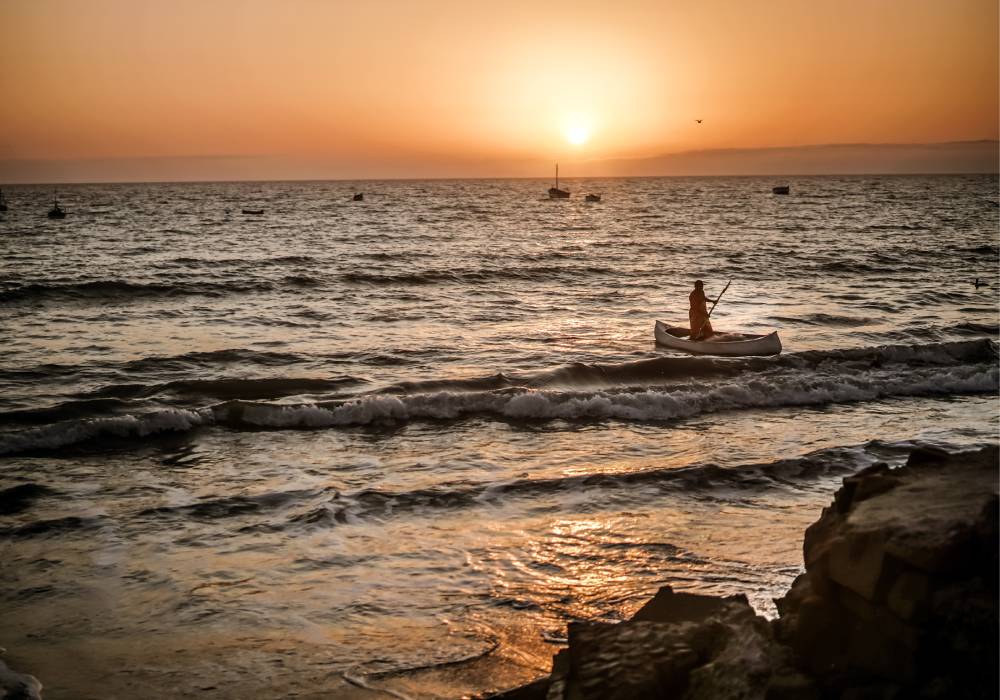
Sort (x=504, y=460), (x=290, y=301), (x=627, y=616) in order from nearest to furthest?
(x=627, y=616)
(x=504, y=460)
(x=290, y=301)

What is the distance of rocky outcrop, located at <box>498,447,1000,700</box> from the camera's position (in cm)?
463

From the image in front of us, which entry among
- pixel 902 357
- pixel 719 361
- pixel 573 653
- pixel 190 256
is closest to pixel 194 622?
pixel 573 653

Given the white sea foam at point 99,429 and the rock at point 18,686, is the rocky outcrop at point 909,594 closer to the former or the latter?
the rock at point 18,686

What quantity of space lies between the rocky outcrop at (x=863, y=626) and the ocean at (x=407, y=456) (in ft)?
5.13

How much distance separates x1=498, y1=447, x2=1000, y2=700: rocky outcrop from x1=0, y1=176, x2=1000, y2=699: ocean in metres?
1.56

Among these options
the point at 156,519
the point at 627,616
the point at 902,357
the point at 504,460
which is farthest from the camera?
the point at 902,357

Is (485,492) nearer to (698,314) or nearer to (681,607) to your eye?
(681,607)

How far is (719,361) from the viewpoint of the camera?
68.6 ft

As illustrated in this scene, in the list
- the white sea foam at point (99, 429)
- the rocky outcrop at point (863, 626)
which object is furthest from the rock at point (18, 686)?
the white sea foam at point (99, 429)

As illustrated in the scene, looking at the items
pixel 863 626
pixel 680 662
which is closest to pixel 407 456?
pixel 680 662

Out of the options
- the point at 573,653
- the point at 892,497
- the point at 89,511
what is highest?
the point at 892,497

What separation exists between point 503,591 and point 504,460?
493cm

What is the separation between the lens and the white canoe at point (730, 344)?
20.8 meters

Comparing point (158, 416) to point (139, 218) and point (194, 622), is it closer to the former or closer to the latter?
point (194, 622)
